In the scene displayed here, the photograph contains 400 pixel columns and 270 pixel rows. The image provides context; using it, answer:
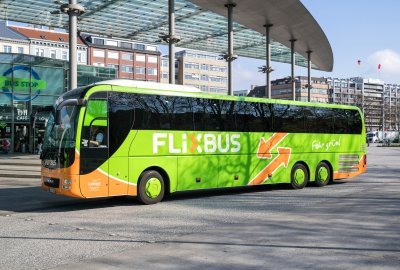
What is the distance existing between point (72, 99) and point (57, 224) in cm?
311

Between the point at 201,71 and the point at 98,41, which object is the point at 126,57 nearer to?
the point at 98,41

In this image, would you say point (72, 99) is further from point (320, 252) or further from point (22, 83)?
point (22, 83)

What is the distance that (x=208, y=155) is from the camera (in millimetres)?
13367

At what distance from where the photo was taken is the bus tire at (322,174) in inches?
660

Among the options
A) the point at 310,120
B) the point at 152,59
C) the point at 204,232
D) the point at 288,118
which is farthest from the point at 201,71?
the point at 204,232

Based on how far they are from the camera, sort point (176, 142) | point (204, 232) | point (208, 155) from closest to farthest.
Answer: point (204, 232) < point (176, 142) < point (208, 155)

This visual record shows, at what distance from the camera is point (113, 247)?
282 inches

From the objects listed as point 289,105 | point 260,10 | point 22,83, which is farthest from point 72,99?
point 22,83

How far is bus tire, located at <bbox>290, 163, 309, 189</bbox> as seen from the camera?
1595 cm

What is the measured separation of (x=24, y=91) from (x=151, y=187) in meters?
25.9

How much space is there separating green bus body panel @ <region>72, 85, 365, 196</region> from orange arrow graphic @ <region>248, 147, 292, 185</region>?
3cm

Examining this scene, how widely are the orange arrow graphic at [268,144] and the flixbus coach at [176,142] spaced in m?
0.03

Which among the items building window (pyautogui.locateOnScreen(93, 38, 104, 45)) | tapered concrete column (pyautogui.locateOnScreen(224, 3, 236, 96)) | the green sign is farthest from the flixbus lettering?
building window (pyautogui.locateOnScreen(93, 38, 104, 45))

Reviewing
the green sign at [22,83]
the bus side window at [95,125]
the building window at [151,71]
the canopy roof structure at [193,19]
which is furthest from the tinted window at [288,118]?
the building window at [151,71]
